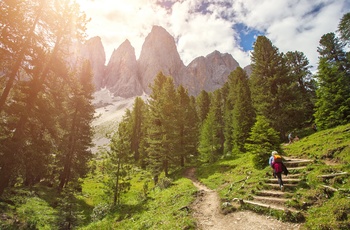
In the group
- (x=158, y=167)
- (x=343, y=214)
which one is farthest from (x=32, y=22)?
(x=158, y=167)

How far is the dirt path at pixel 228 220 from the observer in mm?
9539

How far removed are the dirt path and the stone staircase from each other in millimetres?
861

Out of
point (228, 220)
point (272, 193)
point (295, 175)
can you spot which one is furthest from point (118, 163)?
point (295, 175)

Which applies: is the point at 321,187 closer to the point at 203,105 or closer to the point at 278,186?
the point at 278,186

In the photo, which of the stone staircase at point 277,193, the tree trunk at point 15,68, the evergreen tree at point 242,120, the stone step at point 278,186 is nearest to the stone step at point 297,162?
the stone staircase at point 277,193

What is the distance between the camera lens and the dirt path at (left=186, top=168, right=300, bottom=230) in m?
9.54

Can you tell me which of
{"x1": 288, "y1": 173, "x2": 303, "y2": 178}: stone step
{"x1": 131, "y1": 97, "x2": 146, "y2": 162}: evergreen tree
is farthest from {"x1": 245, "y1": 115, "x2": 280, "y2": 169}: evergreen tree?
{"x1": 131, "y1": 97, "x2": 146, "y2": 162}: evergreen tree

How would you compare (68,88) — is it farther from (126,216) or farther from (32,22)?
(126,216)

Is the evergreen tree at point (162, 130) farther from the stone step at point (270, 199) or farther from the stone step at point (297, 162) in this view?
the stone step at point (270, 199)

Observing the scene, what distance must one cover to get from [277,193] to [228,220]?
354cm

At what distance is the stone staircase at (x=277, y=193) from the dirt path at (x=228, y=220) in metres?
0.86

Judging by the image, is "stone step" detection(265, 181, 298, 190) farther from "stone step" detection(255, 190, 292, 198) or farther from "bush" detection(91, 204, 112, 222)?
"bush" detection(91, 204, 112, 222)

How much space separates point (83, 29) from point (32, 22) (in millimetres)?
3107

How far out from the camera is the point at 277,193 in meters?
12.1
